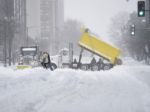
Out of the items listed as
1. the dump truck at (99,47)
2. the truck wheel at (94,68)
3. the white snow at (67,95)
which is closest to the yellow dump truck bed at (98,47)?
the dump truck at (99,47)

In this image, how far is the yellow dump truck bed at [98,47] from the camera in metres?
38.2

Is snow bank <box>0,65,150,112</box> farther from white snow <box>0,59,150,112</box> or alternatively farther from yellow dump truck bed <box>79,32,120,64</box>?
yellow dump truck bed <box>79,32,120,64</box>

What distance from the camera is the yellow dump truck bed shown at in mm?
38250

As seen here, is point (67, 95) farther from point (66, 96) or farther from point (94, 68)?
point (94, 68)

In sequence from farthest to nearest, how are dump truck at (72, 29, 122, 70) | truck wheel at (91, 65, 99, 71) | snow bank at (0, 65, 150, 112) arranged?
truck wheel at (91, 65, 99, 71) < dump truck at (72, 29, 122, 70) < snow bank at (0, 65, 150, 112)

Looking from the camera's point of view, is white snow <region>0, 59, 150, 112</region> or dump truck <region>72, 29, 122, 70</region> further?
dump truck <region>72, 29, 122, 70</region>

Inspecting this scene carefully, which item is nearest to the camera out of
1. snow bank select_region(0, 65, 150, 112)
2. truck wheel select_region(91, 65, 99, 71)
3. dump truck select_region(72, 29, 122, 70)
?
snow bank select_region(0, 65, 150, 112)

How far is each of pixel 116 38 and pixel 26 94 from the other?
141563 mm

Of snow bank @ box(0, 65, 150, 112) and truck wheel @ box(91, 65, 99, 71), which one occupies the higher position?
snow bank @ box(0, 65, 150, 112)

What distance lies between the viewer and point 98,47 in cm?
3850

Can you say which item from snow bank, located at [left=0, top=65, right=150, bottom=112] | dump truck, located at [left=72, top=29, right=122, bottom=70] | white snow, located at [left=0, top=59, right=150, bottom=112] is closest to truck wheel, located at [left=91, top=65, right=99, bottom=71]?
dump truck, located at [left=72, top=29, right=122, bottom=70]

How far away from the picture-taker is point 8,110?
473 inches

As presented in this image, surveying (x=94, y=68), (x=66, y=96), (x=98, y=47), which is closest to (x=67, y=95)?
(x=66, y=96)

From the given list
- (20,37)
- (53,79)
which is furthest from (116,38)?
(53,79)
